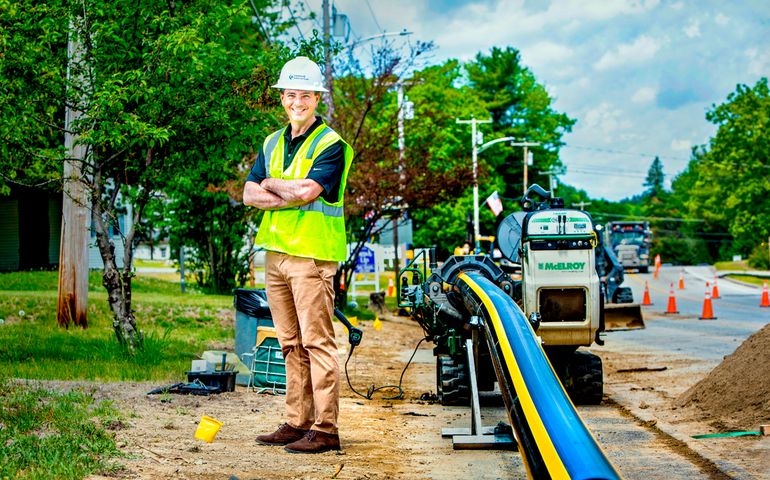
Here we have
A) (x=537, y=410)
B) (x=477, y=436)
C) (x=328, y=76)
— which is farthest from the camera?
(x=328, y=76)

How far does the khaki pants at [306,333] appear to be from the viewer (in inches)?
270

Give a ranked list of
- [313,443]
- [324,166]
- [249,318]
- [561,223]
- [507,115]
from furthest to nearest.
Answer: [507,115] < [249,318] < [561,223] < [324,166] < [313,443]

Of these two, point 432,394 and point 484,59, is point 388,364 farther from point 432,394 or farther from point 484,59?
point 484,59

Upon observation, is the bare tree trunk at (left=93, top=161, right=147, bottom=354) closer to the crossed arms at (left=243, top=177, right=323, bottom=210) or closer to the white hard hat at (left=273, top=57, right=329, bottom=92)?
the crossed arms at (left=243, top=177, right=323, bottom=210)

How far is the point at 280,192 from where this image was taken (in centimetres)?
687

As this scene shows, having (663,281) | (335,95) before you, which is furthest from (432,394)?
(663,281)

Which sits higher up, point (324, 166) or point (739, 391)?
point (324, 166)

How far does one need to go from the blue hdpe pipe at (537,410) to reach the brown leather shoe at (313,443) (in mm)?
1219

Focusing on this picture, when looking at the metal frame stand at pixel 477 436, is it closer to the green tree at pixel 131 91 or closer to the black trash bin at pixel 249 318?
the black trash bin at pixel 249 318

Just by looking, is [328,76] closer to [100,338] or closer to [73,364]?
[100,338]

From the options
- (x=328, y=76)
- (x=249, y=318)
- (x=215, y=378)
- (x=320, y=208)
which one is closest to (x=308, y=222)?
(x=320, y=208)

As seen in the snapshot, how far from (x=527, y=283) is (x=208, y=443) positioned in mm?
3657

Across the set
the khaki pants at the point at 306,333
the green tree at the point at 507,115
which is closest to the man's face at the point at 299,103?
the khaki pants at the point at 306,333

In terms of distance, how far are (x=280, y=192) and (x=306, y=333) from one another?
94cm
